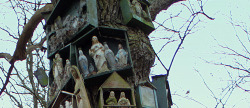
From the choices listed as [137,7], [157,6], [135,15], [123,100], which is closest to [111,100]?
[123,100]

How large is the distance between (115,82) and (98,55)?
19.6 inches

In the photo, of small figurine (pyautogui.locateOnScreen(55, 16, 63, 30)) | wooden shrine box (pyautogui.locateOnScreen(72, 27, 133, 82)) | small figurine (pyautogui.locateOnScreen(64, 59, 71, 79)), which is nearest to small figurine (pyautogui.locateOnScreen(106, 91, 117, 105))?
wooden shrine box (pyautogui.locateOnScreen(72, 27, 133, 82))

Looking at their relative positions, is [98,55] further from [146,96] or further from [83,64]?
[146,96]

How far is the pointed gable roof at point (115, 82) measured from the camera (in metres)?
3.95

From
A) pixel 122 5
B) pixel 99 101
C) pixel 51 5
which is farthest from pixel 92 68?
pixel 51 5

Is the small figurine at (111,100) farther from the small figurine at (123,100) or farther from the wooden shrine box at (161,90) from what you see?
the wooden shrine box at (161,90)

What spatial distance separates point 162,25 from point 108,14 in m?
2.50

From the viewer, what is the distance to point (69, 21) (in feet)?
16.0

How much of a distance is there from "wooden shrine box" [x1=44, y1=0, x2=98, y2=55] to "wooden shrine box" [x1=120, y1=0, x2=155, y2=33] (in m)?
0.45

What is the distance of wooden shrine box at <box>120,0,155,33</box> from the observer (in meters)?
4.71

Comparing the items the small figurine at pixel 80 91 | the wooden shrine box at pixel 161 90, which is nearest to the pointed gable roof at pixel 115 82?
the small figurine at pixel 80 91

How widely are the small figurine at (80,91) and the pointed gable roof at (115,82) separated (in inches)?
9.6

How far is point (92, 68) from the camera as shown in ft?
14.7

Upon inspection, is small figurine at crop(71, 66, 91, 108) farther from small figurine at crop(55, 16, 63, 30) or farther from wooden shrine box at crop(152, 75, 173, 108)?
wooden shrine box at crop(152, 75, 173, 108)
